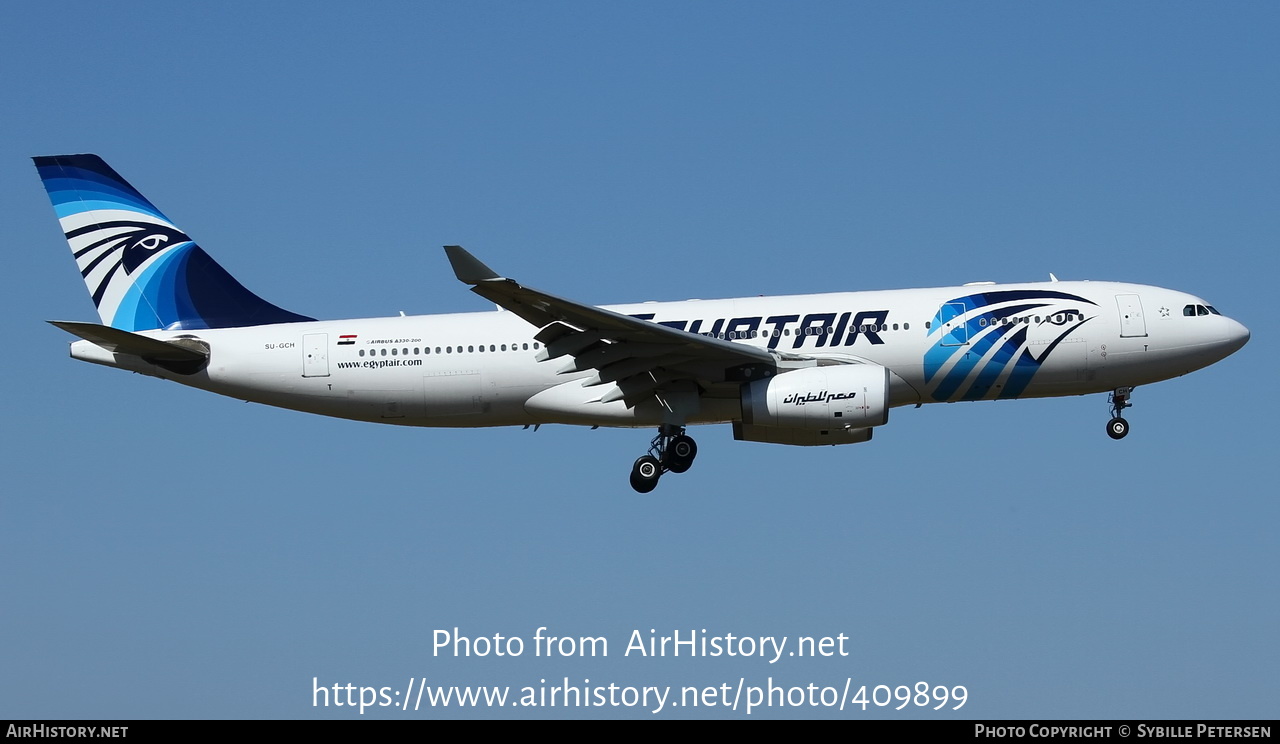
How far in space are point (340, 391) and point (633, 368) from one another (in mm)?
6624

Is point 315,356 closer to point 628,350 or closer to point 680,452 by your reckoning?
point 628,350

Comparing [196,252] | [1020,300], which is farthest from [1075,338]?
[196,252]

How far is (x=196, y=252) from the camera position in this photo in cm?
3509

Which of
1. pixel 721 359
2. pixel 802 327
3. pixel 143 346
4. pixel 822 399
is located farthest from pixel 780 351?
pixel 143 346

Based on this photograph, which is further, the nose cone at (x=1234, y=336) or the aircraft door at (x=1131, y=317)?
the nose cone at (x=1234, y=336)

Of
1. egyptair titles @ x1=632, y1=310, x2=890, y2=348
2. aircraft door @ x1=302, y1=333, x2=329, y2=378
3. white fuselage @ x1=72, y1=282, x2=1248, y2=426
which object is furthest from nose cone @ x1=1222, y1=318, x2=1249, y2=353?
aircraft door @ x1=302, y1=333, x2=329, y2=378

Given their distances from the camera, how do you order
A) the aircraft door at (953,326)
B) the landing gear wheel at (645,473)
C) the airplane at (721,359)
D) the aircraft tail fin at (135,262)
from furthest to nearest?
1. the aircraft tail fin at (135,262)
2. the landing gear wheel at (645,473)
3. the aircraft door at (953,326)
4. the airplane at (721,359)

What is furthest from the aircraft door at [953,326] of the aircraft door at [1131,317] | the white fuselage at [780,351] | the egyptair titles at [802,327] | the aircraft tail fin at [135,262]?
the aircraft tail fin at [135,262]

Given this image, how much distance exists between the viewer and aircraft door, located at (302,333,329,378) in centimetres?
3197

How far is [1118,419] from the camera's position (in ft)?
106

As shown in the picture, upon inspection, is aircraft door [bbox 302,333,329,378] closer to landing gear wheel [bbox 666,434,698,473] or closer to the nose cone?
landing gear wheel [bbox 666,434,698,473]

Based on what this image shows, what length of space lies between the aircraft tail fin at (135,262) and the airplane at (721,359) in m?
0.85

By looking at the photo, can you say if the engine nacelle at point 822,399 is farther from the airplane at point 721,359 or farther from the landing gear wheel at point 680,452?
the landing gear wheel at point 680,452

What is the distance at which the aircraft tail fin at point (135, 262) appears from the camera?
33.8m
